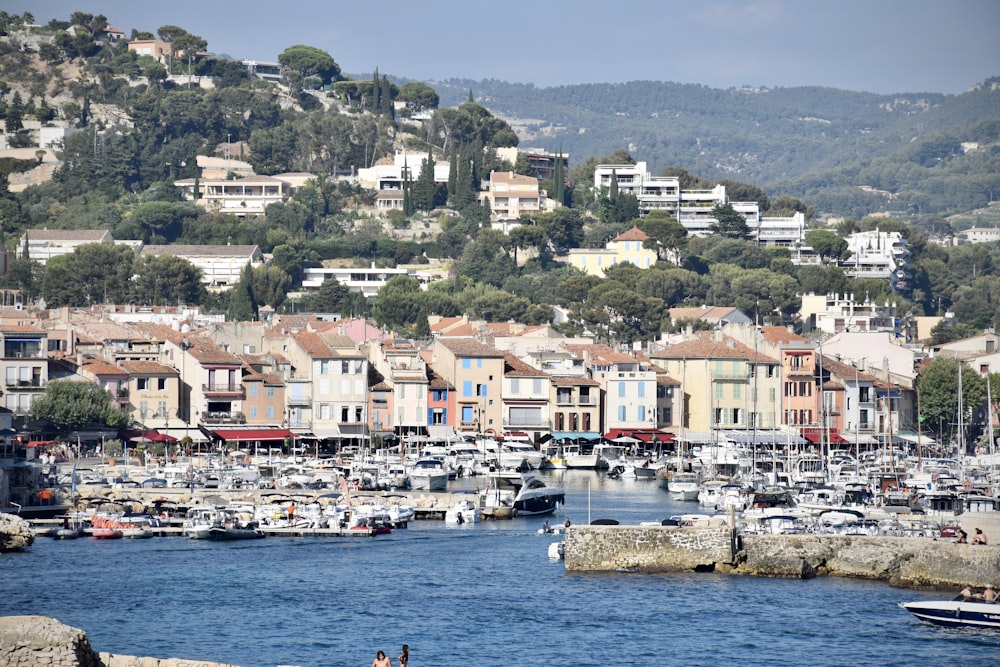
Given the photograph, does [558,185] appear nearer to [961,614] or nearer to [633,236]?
[633,236]

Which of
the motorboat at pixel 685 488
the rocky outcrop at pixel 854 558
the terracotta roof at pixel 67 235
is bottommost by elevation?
the rocky outcrop at pixel 854 558

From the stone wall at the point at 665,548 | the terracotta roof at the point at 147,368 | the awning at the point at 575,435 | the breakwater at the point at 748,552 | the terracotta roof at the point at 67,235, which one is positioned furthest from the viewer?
the terracotta roof at the point at 67,235

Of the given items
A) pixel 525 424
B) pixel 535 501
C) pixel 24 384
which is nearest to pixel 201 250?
pixel 525 424

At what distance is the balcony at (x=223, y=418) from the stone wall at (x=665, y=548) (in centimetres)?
3536

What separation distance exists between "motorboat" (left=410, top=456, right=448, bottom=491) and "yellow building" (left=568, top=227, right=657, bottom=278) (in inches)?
3314

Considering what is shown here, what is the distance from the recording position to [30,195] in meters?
165

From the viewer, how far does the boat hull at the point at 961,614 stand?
36.9 metres

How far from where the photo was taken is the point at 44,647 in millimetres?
26766

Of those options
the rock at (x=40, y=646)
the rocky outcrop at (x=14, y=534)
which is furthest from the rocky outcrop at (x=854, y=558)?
the rock at (x=40, y=646)

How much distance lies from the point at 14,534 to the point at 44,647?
70.4 ft

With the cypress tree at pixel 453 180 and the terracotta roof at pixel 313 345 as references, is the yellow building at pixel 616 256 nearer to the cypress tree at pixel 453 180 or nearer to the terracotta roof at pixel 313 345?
the cypress tree at pixel 453 180

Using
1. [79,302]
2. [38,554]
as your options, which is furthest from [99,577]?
[79,302]

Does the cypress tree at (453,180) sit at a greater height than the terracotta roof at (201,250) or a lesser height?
greater

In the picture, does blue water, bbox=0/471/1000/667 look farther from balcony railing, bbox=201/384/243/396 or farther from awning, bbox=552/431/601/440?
awning, bbox=552/431/601/440
